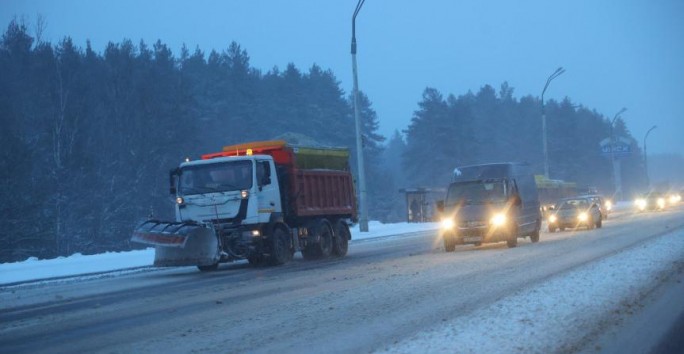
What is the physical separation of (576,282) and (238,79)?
8426 centimetres

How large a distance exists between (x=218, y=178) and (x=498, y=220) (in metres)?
8.61

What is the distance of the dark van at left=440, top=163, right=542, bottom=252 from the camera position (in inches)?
944

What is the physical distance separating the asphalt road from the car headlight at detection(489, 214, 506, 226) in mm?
1832

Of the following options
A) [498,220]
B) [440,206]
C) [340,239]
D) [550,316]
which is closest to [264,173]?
[340,239]

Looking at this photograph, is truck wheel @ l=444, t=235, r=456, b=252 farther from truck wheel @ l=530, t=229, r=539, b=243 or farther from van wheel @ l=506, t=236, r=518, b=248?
truck wheel @ l=530, t=229, r=539, b=243

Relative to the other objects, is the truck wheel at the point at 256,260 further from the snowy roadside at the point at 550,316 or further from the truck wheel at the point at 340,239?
the snowy roadside at the point at 550,316

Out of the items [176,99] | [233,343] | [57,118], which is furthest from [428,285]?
[176,99]

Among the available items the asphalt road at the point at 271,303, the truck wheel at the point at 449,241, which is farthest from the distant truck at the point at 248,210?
the truck wheel at the point at 449,241

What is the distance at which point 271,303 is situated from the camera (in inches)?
518

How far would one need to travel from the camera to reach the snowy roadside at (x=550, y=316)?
894cm

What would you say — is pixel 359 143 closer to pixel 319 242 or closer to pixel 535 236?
pixel 535 236

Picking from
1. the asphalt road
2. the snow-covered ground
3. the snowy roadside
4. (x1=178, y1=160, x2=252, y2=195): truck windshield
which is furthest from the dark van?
the snow-covered ground

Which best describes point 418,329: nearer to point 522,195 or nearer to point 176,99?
point 522,195

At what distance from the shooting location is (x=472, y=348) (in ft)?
28.6
